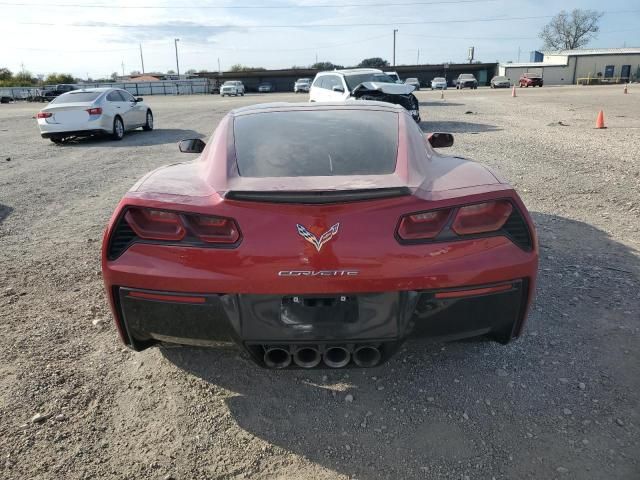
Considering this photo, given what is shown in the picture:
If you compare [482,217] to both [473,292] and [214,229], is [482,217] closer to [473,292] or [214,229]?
[473,292]

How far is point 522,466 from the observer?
88.1 inches

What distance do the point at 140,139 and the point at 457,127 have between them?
30.8 ft

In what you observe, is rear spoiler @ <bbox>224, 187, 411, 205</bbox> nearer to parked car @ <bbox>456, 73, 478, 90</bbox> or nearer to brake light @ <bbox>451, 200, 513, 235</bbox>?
brake light @ <bbox>451, 200, 513, 235</bbox>

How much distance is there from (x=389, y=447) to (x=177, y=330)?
1121mm

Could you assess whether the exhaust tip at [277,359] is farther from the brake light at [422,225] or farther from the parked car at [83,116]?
the parked car at [83,116]

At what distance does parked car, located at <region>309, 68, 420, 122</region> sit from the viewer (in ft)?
46.1

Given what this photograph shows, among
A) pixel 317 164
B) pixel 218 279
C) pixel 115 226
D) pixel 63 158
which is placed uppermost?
pixel 317 164

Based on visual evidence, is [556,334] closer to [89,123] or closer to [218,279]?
[218,279]

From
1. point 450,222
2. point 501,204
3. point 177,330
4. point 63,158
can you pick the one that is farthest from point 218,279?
point 63,158

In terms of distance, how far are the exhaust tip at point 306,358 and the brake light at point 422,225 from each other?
27.0 inches

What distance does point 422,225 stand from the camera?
2379 millimetres

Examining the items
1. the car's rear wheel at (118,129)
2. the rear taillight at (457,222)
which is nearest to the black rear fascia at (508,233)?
the rear taillight at (457,222)

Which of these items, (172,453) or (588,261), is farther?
(588,261)

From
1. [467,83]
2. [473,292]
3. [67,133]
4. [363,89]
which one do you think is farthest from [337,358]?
[467,83]
